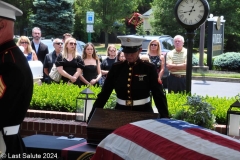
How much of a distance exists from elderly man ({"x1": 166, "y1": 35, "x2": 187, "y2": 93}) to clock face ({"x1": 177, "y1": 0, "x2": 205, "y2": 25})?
0.74 m

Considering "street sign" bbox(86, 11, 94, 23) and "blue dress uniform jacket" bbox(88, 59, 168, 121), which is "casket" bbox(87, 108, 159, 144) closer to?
"blue dress uniform jacket" bbox(88, 59, 168, 121)

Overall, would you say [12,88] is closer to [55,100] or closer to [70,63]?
[55,100]

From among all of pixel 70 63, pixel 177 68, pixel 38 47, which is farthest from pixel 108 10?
pixel 70 63

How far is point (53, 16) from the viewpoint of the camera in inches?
1371

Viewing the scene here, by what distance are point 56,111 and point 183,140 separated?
4182 millimetres

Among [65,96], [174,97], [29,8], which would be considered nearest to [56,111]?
[65,96]

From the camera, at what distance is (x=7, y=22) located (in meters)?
3.23

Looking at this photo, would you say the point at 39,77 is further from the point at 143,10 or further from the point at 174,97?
the point at 143,10

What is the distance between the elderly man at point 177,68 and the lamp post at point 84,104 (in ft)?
10.2

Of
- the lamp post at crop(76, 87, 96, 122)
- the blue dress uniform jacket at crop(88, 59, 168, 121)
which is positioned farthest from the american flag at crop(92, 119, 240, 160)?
the lamp post at crop(76, 87, 96, 122)

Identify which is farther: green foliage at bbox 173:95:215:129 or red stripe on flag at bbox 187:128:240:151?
green foliage at bbox 173:95:215:129

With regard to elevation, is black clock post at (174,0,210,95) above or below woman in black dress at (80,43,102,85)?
above

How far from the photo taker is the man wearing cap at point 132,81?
4758mm

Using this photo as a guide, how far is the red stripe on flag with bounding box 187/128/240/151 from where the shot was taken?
2871 millimetres
